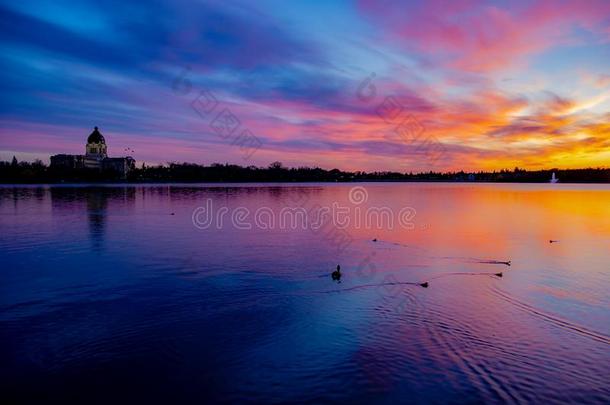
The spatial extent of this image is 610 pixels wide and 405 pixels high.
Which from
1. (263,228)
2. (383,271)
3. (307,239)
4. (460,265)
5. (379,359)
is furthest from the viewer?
(263,228)

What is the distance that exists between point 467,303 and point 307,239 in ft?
57.8

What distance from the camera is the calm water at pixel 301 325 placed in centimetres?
986

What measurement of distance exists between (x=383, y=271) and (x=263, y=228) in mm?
18887

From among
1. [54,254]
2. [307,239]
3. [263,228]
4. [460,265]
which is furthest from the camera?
[263,228]

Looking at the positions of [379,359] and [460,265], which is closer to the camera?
[379,359]

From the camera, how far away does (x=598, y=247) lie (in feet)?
97.9

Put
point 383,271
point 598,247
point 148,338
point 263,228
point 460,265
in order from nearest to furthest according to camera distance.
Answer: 1. point 148,338
2. point 383,271
3. point 460,265
4. point 598,247
5. point 263,228

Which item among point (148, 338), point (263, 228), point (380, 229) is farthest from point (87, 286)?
point (380, 229)

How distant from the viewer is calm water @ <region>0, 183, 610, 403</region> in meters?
9.86

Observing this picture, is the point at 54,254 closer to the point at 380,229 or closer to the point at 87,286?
the point at 87,286

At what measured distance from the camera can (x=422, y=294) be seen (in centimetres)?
1734

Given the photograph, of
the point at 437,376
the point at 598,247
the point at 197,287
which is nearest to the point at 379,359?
the point at 437,376

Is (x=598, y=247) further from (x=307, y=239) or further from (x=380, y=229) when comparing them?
(x=307, y=239)

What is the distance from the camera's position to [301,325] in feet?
44.8
